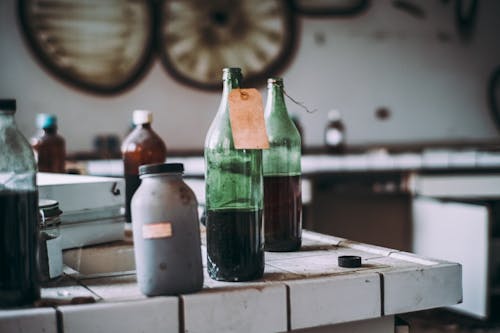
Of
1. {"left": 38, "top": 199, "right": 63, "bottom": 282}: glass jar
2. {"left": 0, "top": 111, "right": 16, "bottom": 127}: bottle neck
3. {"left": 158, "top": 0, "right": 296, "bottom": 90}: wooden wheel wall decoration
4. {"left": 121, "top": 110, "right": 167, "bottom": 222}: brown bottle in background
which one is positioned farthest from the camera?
{"left": 158, "top": 0, "right": 296, "bottom": 90}: wooden wheel wall decoration

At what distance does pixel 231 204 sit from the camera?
3.29ft

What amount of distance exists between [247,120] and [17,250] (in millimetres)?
395

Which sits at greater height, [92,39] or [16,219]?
[92,39]

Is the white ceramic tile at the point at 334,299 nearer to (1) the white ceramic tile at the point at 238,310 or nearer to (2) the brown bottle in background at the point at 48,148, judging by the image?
(1) the white ceramic tile at the point at 238,310

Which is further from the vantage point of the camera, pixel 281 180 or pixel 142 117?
pixel 142 117

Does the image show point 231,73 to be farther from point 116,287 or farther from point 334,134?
point 334,134

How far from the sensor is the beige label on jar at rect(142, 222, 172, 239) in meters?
0.84

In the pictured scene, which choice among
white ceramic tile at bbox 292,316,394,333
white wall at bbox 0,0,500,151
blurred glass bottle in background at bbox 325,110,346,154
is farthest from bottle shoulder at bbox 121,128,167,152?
blurred glass bottle in background at bbox 325,110,346,154

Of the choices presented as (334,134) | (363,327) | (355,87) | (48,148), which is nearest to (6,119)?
(363,327)

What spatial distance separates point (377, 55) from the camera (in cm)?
455

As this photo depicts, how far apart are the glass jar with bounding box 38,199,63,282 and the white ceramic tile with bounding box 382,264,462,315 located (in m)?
0.53

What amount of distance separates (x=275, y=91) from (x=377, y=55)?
3.50m

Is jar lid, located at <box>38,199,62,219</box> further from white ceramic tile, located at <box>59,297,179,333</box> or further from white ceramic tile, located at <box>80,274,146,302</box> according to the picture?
white ceramic tile, located at <box>59,297,179,333</box>

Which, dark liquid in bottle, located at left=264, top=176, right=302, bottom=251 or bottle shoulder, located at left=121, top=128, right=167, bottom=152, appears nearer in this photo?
dark liquid in bottle, located at left=264, top=176, right=302, bottom=251
